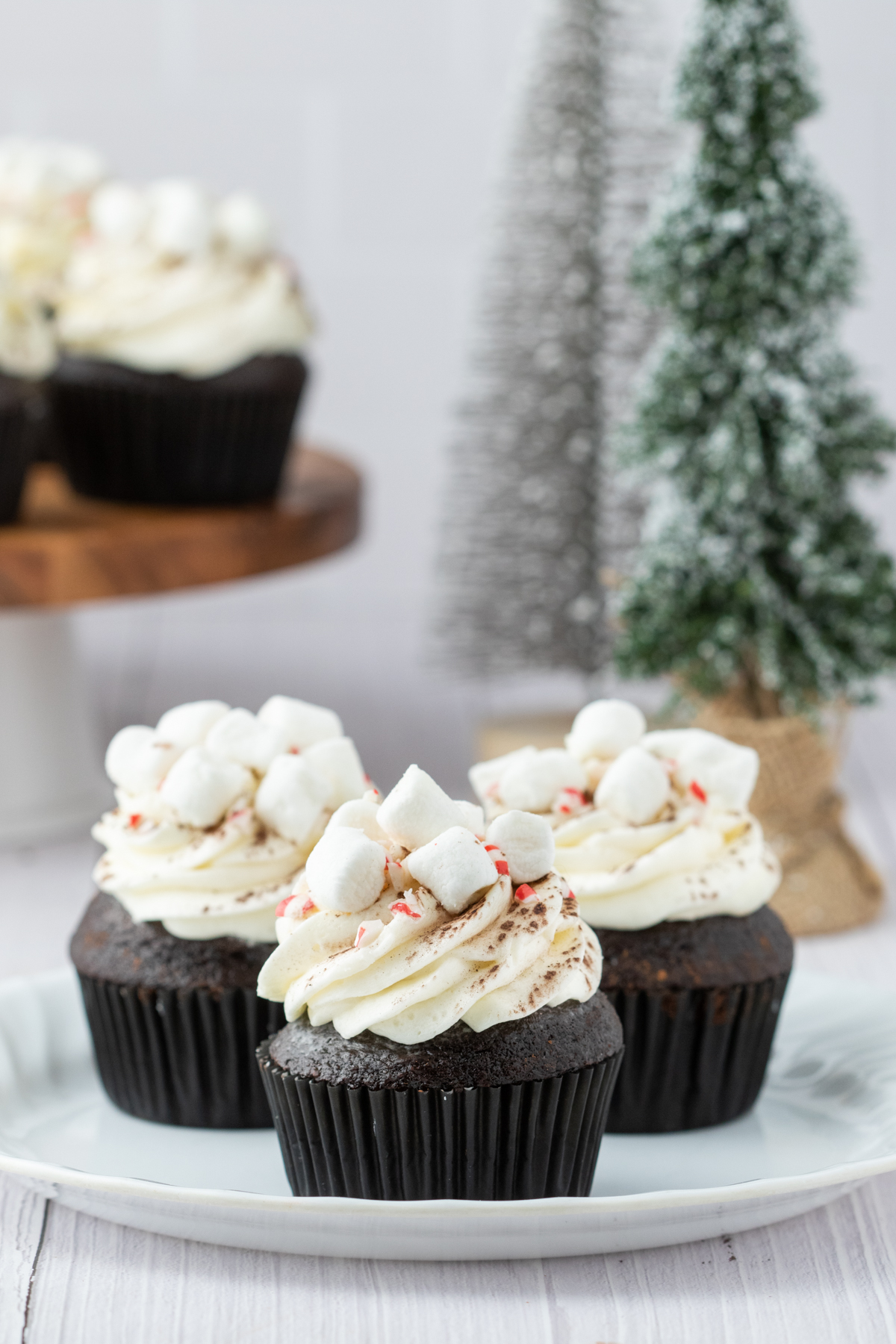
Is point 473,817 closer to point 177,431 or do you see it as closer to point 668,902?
point 668,902

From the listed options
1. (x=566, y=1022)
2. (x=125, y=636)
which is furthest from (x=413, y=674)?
(x=566, y=1022)

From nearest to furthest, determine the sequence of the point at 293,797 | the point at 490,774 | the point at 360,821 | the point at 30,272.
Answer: the point at 360,821 < the point at 293,797 < the point at 490,774 < the point at 30,272

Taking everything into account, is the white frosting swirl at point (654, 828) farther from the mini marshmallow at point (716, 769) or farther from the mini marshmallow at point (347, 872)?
the mini marshmallow at point (347, 872)

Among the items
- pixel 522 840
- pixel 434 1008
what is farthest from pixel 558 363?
pixel 434 1008

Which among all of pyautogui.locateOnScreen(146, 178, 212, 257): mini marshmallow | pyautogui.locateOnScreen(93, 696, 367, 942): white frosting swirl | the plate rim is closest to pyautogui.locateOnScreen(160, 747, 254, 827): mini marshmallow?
pyautogui.locateOnScreen(93, 696, 367, 942): white frosting swirl

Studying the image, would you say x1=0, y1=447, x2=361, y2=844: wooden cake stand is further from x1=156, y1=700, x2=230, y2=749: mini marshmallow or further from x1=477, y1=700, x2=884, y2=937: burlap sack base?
x1=156, y1=700, x2=230, y2=749: mini marshmallow

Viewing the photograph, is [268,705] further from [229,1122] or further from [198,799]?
[229,1122]
